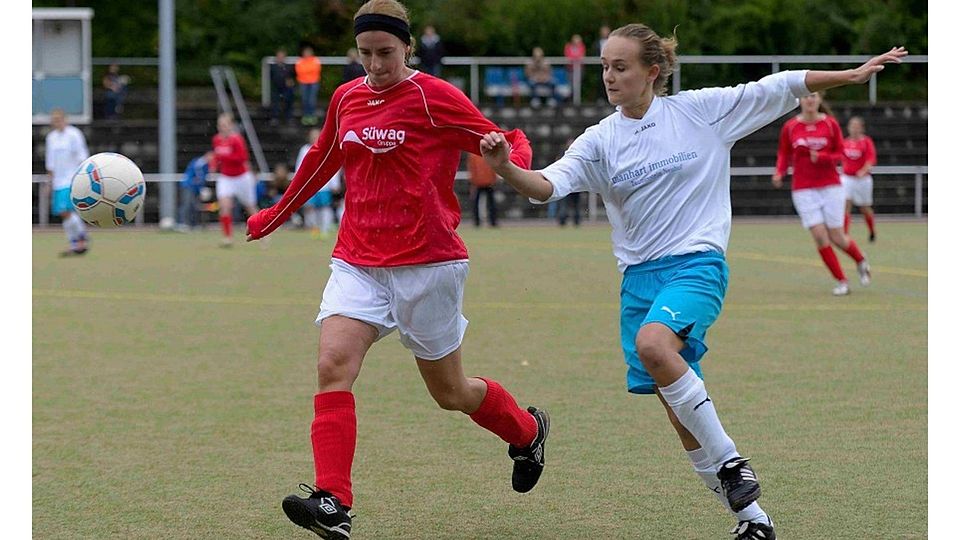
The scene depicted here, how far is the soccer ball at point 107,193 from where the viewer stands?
6.83 m

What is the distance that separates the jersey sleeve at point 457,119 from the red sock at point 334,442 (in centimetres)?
111

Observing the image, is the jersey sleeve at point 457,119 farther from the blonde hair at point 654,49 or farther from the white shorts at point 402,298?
the blonde hair at point 654,49

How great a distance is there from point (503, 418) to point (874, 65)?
211 centimetres

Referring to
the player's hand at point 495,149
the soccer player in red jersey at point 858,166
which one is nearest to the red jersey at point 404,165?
the player's hand at point 495,149

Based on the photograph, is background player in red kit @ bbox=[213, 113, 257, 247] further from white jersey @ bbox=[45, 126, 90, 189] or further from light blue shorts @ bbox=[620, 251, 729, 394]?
light blue shorts @ bbox=[620, 251, 729, 394]

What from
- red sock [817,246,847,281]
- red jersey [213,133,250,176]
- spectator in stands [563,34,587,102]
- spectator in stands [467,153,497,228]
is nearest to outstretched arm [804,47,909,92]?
red sock [817,246,847,281]

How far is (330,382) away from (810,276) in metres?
12.4

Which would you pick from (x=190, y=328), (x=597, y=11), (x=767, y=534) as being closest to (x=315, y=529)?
(x=767, y=534)

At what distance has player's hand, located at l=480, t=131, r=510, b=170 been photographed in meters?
5.41

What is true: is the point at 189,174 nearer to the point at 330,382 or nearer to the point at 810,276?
the point at 810,276

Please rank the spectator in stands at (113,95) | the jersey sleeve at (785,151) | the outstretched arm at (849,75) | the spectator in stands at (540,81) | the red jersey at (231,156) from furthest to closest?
the spectator in stands at (113,95) → the spectator in stands at (540,81) → the red jersey at (231,156) → the jersey sleeve at (785,151) → the outstretched arm at (849,75)

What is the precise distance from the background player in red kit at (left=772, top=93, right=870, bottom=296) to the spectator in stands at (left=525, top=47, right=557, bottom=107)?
57.9ft

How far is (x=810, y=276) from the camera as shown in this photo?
17.2 metres

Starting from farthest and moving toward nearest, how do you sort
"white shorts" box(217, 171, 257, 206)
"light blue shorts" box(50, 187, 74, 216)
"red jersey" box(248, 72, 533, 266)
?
"white shorts" box(217, 171, 257, 206)
"light blue shorts" box(50, 187, 74, 216)
"red jersey" box(248, 72, 533, 266)
